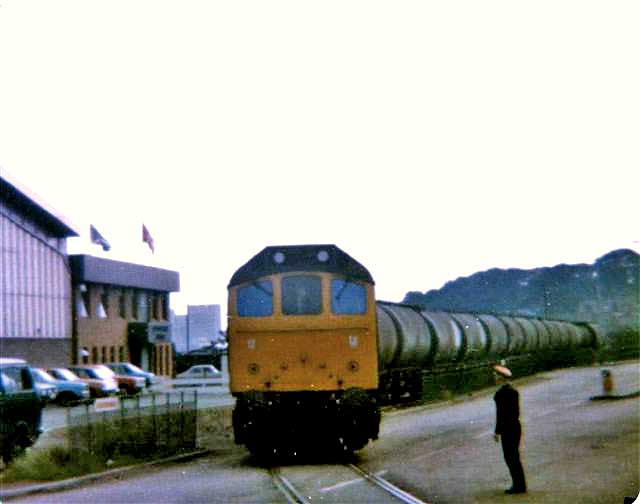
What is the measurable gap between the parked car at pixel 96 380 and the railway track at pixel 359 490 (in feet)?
70.9

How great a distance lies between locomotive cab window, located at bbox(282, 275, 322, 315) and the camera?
16312 mm

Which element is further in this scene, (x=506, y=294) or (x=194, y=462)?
(x=506, y=294)

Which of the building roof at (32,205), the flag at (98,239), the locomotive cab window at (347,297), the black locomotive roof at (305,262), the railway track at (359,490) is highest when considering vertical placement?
the building roof at (32,205)

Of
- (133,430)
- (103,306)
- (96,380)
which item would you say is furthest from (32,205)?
(133,430)

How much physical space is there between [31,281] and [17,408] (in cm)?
2104

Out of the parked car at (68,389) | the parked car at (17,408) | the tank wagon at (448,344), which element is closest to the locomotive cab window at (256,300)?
the tank wagon at (448,344)

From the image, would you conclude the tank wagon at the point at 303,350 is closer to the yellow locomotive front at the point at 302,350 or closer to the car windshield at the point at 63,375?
the yellow locomotive front at the point at 302,350

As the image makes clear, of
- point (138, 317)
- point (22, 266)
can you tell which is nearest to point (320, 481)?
point (22, 266)

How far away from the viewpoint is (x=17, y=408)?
1584 cm

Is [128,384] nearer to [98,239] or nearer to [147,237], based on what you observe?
[98,239]

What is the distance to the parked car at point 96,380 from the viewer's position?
3491 cm

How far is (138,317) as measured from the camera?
1676 inches

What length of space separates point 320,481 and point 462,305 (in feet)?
305

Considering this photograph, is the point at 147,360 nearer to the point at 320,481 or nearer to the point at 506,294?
the point at 320,481
